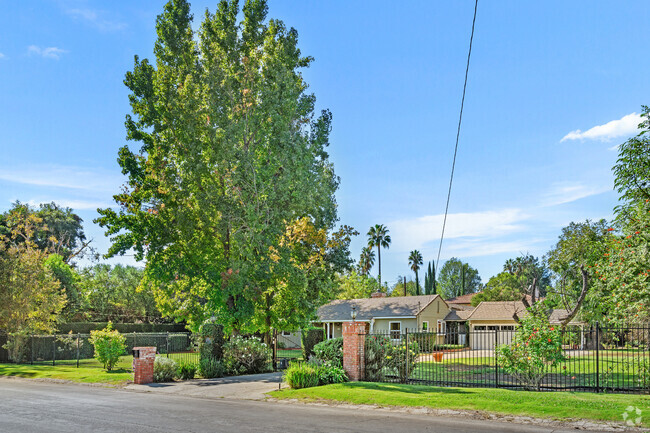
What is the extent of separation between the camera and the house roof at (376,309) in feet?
167

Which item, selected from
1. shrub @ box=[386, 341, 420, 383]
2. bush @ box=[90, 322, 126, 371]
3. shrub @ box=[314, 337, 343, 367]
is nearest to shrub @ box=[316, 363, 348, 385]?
shrub @ box=[314, 337, 343, 367]

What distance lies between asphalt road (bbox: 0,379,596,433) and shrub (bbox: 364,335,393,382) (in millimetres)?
4446

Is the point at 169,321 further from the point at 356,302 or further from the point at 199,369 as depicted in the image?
the point at 199,369

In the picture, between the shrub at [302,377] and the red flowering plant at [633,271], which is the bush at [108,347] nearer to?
the shrub at [302,377]

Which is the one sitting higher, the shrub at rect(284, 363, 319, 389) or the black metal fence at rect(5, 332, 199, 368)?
the shrub at rect(284, 363, 319, 389)

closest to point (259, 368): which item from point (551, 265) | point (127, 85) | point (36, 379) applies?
point (36, 379)

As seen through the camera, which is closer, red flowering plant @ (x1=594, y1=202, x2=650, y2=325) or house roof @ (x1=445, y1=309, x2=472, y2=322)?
red flowering plant @ (x1=594, y1=202, x2=650, y2=325)

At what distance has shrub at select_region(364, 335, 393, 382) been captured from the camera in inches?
744

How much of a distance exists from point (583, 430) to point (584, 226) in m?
29.7

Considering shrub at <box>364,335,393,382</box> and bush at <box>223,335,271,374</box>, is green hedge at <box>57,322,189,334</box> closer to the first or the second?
bush at <box>223,335,271,374</box>

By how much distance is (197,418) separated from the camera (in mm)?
12695

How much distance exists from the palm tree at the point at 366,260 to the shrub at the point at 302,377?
197 feet

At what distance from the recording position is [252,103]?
2742 cm

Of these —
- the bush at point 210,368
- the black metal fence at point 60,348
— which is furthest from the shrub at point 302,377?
the black metal fence at point 60,348
